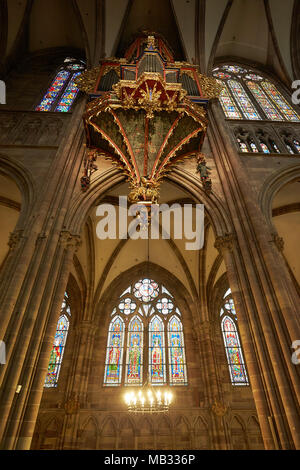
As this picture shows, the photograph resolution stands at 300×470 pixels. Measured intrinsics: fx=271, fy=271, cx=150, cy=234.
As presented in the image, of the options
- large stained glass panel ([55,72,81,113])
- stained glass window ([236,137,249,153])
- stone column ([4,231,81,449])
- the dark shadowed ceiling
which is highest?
the dark shadowed ceiling

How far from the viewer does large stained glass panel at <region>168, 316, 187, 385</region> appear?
39.2 feet

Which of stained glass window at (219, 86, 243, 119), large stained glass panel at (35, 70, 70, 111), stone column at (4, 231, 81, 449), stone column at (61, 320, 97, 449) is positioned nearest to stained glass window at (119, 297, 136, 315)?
stone column at (61, 320, 97, 449)

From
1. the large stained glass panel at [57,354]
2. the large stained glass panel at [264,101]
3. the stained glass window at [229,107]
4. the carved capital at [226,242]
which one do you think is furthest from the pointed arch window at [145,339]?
the large stained glass panel at [264,101]

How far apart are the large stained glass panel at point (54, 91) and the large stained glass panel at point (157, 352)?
36.7 ft

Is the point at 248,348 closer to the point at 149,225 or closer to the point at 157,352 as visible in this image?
the point at 149,225

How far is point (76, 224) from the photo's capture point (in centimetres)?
752

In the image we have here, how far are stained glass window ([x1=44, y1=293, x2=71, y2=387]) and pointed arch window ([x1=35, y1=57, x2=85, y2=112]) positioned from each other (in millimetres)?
9147

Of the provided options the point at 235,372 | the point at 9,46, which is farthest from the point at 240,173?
the point at 9,46

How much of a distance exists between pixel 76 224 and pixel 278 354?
18.8ft

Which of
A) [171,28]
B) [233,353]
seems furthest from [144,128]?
[171,28]

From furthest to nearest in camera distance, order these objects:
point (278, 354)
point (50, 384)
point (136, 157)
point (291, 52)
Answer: point (291, 52)
point (50, 384)
point (136, 157)
point (278, 354)

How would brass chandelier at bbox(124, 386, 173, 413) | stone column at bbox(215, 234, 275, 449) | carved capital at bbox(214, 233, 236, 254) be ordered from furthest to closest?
brass chandelier at bbox(124, 386, 173, 413)
carved capital at bbox(214, 233, 236, 254)
stone column at bbox(215, 234, 275, 449)

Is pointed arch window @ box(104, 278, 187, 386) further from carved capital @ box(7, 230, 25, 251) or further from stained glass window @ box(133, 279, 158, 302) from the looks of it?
carved capital @ box(7, 230, 25, 251)
